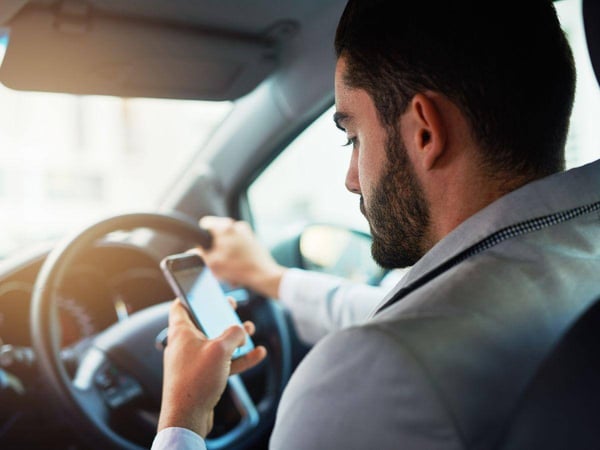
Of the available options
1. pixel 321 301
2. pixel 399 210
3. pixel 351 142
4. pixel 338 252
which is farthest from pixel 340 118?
pixel 338 252

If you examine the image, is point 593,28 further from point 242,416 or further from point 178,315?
point 242,416

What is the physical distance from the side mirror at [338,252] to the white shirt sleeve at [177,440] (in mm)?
1403

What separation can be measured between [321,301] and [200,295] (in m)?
0.55

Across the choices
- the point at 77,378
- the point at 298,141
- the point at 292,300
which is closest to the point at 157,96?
the point at 298,141

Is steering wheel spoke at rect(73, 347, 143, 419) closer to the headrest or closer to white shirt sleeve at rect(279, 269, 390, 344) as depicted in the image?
white shirt sleeve at rect(279, 269, 390, 344)

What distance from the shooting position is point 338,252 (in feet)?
8.40

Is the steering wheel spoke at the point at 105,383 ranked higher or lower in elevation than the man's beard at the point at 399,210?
lower

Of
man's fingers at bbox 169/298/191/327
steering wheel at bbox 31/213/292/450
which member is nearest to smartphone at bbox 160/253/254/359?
man's fingers at bbox 169/298/191/327

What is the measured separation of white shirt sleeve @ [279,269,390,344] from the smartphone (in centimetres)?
45

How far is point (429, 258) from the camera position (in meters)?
0.94

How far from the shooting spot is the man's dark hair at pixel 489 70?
38.8 inches

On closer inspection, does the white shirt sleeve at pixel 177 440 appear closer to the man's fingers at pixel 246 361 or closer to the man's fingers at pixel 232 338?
the man's fingers at pixel 232 338

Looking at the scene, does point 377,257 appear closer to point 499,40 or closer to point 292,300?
point 499,40

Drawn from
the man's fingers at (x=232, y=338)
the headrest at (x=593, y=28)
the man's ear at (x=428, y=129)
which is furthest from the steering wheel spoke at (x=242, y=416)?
the headrest at (x=593, y=28)
